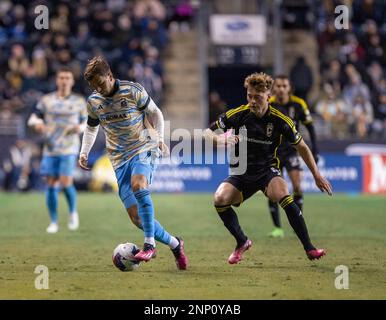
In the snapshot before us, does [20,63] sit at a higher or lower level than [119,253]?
higher

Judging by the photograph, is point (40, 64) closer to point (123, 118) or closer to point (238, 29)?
point (238, 29)

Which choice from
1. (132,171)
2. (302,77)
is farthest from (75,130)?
(302,77)

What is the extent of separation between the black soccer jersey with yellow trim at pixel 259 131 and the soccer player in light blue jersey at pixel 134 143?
27.5 inches

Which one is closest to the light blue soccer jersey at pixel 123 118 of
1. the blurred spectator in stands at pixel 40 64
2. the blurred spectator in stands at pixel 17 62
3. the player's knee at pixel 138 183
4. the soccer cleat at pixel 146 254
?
the player's knee at pixel 138 183

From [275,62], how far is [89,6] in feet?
19.0

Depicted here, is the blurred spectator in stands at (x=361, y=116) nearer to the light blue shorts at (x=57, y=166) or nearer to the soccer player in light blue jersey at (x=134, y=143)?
the light blue shorts at (x=57, y=166)

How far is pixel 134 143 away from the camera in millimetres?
9688

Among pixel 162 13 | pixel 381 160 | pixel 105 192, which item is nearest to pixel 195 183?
pixel 105 192

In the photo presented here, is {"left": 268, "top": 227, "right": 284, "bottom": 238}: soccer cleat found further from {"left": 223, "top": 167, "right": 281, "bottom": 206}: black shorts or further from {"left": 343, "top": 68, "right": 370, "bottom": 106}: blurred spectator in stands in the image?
{"left": 343, "top": 68, "right": 370, "bottom": 106}: blurred spectator in stands

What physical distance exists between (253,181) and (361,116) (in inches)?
584

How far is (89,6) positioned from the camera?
2678 cm

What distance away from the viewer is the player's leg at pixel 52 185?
553 inches

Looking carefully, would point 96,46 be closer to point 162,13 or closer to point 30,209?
point 162,13

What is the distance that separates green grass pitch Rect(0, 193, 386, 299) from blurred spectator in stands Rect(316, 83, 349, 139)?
19.6ft
